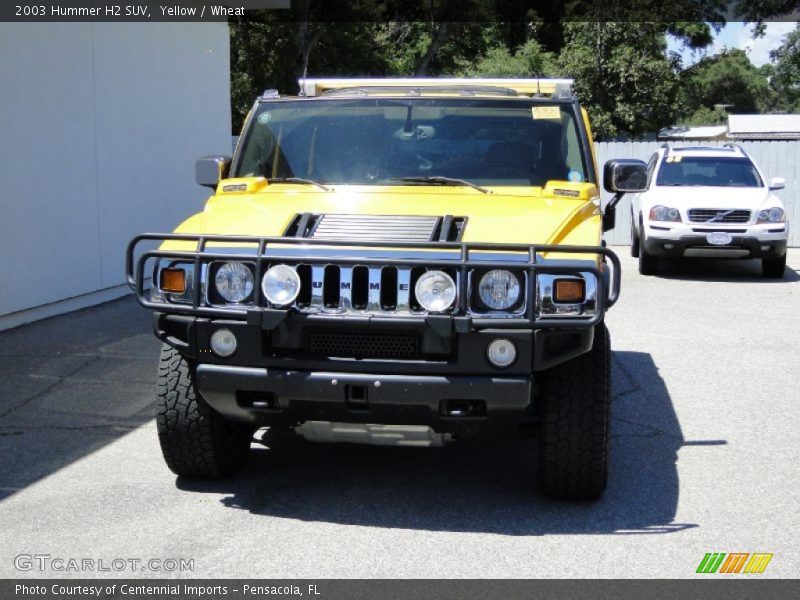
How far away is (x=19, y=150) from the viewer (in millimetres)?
10453

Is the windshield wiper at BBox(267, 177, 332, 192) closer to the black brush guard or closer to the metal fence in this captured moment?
the black brush guard

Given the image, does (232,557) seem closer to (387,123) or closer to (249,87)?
(387,123)

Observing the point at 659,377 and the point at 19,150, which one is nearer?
the point at 659,377

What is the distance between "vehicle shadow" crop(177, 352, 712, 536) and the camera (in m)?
5.08

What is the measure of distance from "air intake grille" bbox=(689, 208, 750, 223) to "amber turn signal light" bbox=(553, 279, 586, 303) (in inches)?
419

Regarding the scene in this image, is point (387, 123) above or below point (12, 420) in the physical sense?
above

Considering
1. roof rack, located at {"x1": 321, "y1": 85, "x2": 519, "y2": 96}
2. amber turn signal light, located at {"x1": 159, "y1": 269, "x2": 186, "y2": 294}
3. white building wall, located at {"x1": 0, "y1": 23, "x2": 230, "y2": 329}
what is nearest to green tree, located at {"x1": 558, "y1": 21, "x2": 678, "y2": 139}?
white building wall, located at {"x1": 0, "y1": 23, "x2": 230, "y2": 329}

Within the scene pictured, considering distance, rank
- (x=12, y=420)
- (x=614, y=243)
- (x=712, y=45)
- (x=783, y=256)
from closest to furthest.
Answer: (x=12, y=420), (x=783, y=256), (x=614, y=243), (x=712, y=45)

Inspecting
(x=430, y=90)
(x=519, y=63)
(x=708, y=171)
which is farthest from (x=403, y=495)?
(x=519, y=63)

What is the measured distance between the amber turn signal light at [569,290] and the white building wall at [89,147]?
6799 mm

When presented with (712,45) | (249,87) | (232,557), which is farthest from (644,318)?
(712,45)

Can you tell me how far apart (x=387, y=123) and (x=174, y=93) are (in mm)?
8287

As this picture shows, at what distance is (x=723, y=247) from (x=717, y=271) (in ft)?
4.23
